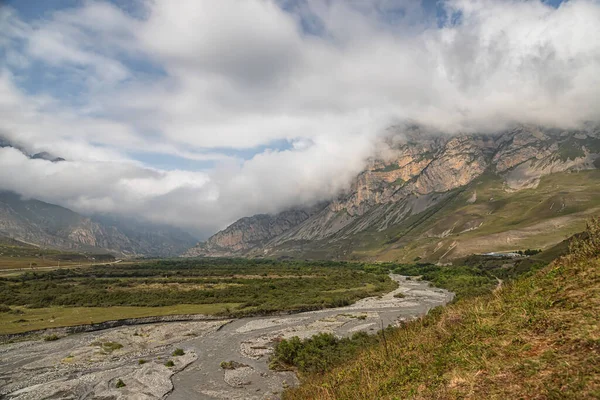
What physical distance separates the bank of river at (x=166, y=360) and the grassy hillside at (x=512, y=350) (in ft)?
69.6

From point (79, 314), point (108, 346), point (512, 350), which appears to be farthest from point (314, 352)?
point (79, 314)

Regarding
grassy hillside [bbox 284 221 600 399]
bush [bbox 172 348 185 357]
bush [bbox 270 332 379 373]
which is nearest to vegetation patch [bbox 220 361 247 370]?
bush [bbox 270 332 379 373]

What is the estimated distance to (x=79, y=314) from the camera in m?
71.1

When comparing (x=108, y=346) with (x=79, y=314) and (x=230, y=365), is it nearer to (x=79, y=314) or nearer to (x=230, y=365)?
(x=230, y=365)

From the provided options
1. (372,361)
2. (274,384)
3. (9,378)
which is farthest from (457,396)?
(9,378)

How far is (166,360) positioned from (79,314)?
39.0 meters

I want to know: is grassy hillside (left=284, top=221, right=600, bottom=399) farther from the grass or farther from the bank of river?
the grass

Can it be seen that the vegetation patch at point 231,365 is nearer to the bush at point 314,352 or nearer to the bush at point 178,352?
the bush at point 314,352

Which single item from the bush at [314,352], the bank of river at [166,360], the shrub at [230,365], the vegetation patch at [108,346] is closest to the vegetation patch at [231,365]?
the shrub at [230,365]

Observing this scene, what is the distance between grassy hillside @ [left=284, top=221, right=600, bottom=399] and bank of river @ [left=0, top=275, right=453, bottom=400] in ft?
69.6

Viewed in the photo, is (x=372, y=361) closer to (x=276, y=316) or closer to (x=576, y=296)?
(x=576, y=296)

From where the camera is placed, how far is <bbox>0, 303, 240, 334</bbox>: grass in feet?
198

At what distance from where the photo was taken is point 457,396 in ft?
31.9

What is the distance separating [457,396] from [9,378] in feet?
153
